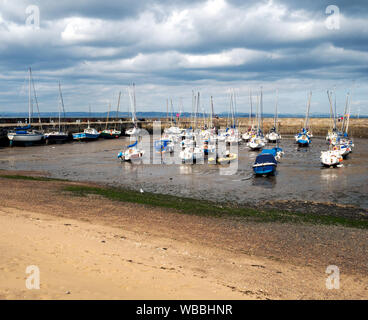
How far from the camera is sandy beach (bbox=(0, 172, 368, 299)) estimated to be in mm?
7734

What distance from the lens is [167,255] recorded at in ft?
34.0

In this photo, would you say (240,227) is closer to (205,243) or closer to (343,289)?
(205,243)

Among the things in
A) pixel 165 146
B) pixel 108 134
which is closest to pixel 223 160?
pixel 165 146

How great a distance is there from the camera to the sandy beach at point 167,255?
25.4 ft

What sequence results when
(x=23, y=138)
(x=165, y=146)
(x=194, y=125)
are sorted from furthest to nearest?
1. (x=194, y=125)
2. (x=23, y=138)
3. (x=165, y=146)

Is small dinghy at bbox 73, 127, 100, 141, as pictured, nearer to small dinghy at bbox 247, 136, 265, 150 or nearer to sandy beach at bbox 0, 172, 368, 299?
small dinghy at bbox 247, 136, 265, 150

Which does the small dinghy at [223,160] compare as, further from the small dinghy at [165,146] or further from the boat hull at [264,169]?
the small dinghy at [165,146]

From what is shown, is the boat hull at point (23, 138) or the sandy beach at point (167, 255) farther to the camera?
the boat hull at point (23, 138)

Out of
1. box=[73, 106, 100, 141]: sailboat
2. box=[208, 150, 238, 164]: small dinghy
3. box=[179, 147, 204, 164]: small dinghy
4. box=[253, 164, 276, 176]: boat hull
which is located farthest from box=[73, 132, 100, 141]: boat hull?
box=[253, 164, 276, 176]: boat hull

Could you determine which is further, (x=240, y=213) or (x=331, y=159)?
(x=331, y=159)

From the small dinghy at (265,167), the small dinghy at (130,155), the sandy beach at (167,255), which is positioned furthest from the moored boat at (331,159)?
the sandy beach at (167,255)

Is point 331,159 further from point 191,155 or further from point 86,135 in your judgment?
point 86,135
